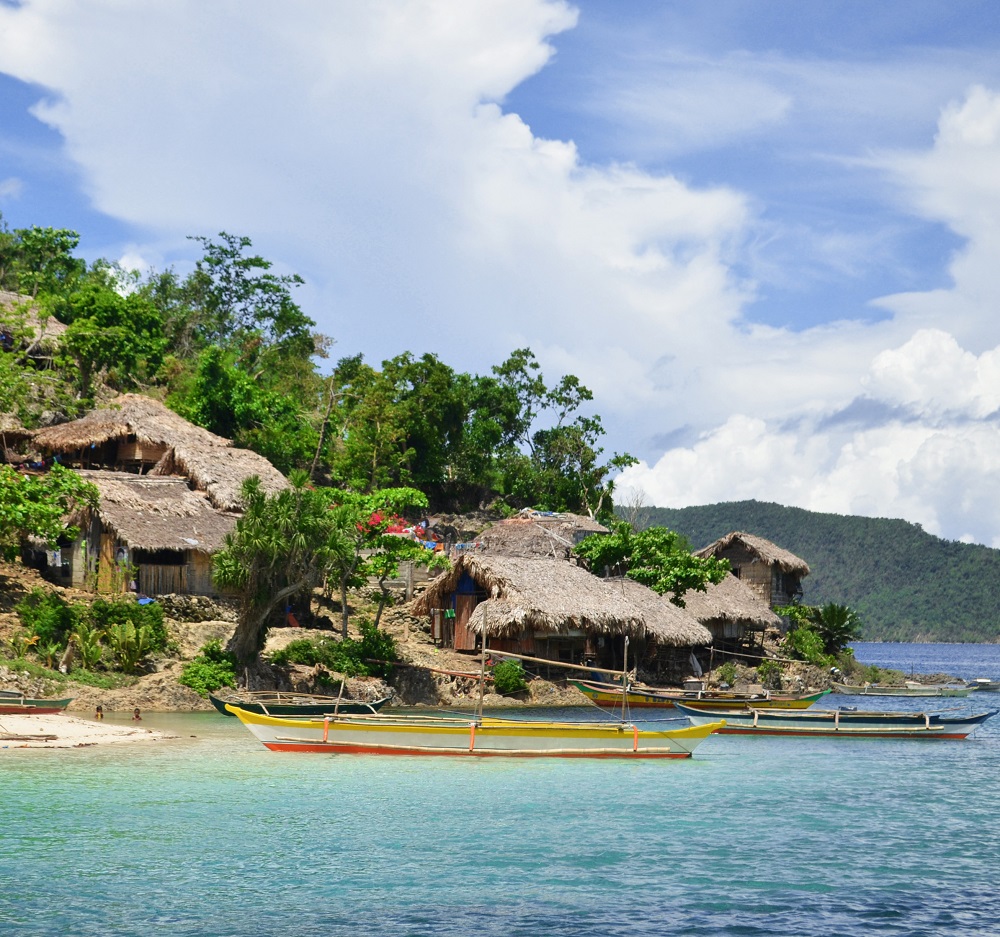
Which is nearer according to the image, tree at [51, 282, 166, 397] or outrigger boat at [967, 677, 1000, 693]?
tree at [51, 282, 166, 397]

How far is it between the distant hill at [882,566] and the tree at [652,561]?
9457 centimetres

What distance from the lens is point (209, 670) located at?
27656 mm

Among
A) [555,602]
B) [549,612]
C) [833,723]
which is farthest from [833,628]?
[833,723]

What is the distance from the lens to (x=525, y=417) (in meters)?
59.7

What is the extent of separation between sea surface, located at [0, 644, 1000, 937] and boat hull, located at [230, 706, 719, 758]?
0.29 meters

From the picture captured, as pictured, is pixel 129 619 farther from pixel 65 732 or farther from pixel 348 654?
pixel 65 732

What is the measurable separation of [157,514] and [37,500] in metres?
4.92

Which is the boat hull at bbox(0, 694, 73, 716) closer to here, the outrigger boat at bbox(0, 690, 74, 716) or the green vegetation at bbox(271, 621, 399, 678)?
the outrigger boat at bbox(0, 690, 74, 716)

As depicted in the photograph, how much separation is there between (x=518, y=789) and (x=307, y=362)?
42.4 m

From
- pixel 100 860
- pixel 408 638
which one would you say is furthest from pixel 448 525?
pixel 100 860

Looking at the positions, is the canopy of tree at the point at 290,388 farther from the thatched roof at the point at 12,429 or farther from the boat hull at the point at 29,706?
the boat hull at the point at 29,706

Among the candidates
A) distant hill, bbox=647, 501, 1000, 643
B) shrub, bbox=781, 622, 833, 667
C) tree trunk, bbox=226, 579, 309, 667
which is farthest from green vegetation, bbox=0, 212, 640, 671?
distant hill, bbox=647, 501, 1000, 643

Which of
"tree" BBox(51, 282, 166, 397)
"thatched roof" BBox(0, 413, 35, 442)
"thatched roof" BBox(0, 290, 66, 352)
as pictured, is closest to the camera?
"thatched roof" BBox(0, 413, 35, 442)

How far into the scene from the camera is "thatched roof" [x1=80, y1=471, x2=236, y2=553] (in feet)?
104
